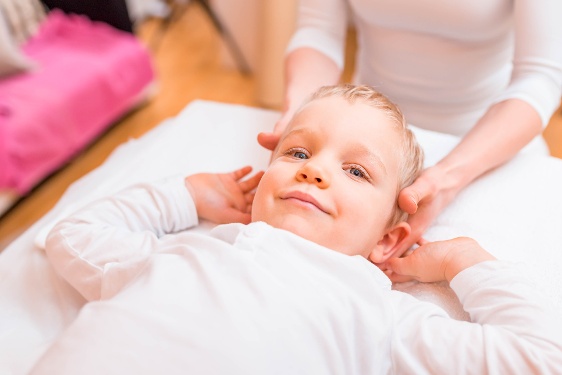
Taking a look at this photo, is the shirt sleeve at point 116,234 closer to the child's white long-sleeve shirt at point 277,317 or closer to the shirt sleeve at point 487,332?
the child's white long-sleeve shirt at point 277,317

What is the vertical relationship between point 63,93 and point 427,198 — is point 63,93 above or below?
below

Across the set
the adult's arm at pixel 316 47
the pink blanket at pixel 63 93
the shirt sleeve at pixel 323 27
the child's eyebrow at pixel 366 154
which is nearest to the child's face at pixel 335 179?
the child's eyebrow at pixel 366 154

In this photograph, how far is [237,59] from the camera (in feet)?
10.7

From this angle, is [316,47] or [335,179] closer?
[335,179]

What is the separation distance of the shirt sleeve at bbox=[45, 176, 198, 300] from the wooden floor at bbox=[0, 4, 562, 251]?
3.65ft

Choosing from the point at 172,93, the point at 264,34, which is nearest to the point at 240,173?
the point at 264,34

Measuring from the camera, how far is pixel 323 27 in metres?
1.36

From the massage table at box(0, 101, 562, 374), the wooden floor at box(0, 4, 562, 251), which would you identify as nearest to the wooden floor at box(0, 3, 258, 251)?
A: the wooden floor at box(0, 4, 562, 251)

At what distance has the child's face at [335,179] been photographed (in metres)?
0.85

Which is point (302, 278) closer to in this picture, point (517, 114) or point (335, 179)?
point (335, 179)

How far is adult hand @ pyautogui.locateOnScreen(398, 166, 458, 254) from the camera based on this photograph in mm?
929

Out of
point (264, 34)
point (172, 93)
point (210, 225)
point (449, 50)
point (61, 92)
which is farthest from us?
point (172, 93)

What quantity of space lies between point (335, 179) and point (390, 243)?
174mm

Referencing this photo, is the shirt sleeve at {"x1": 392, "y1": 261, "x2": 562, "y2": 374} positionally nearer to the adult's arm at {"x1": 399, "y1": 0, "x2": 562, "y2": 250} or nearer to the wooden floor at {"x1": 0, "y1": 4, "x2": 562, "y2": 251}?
the adult's arm at {"x1": 399, "y1": 0, "x2": 562, "y2": 250}
